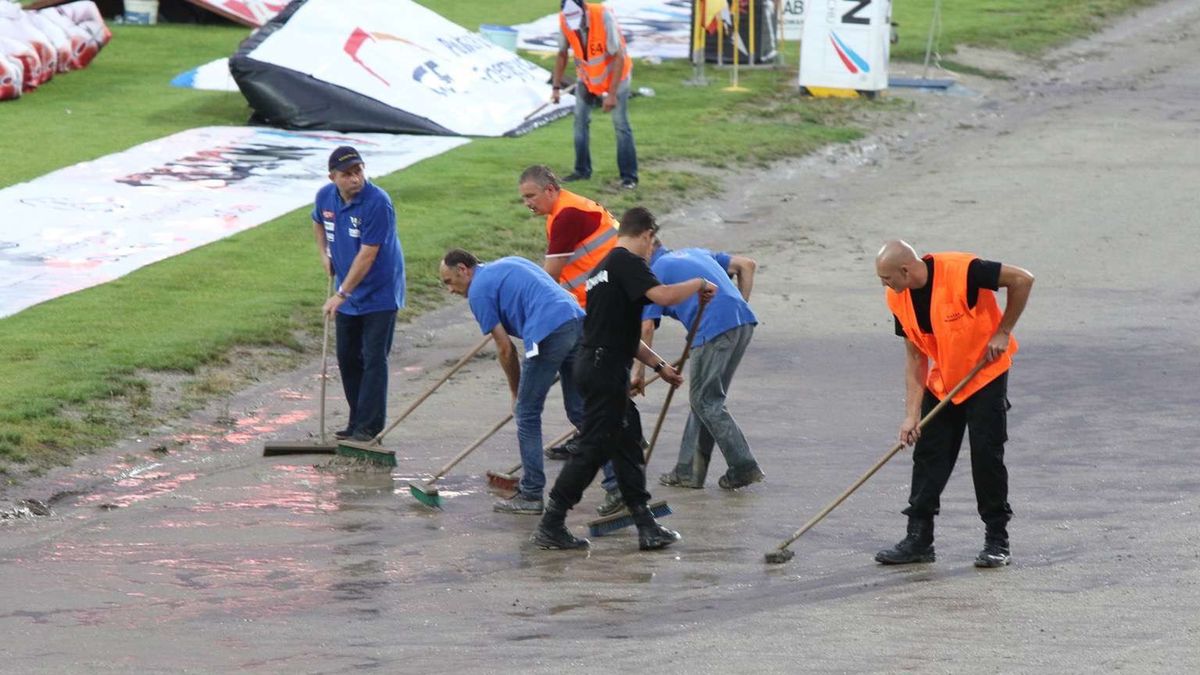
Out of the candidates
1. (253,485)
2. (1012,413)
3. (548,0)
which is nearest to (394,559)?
(253,485)

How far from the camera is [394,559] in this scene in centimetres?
951

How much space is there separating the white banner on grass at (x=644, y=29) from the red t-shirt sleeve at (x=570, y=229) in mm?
17102

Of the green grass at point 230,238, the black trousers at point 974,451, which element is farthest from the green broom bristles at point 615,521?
the green grass at point 230,238

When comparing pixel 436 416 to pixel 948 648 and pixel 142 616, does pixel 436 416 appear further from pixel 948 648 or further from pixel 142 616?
pixel 948 648

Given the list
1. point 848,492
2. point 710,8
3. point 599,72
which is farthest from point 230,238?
point 710,8

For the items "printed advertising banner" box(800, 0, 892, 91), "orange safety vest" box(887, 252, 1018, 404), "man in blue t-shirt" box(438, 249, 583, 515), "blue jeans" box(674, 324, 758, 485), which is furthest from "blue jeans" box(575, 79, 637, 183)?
"orange safety vest" box(887, 252, 1018, 404)

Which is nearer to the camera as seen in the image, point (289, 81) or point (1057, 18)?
point (289, 81)

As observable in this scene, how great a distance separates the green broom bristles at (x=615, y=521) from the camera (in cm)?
999

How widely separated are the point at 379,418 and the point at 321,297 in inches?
157

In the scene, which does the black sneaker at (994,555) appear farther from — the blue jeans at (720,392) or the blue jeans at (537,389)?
the blue jeans at (537,389)

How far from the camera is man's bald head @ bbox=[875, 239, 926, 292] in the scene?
28.5 feet

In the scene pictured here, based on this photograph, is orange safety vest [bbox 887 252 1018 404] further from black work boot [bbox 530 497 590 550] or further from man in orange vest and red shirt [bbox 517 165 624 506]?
man in orange vest and red shirt [bbox 517 165 624 506]

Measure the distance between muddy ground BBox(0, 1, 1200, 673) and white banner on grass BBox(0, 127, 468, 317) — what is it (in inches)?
127

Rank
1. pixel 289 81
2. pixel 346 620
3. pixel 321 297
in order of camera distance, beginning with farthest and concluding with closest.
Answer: pixel 289 81
pixel 321 297
pixel 346 620
